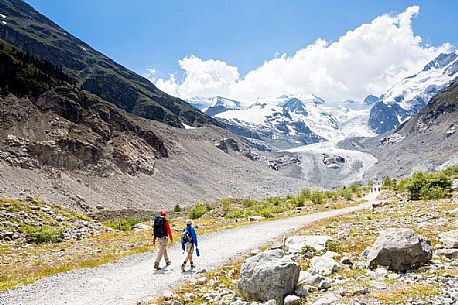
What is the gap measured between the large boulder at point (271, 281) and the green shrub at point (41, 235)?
22.1 meters

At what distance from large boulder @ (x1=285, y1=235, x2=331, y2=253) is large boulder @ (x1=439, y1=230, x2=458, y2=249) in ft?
15.2

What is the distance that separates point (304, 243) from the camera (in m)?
17.5

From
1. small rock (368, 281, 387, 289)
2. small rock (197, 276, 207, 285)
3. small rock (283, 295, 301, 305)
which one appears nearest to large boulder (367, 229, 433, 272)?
small rock (368, 281, 387, 289)

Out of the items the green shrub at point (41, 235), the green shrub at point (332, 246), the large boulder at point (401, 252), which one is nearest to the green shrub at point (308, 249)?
the green shrub at point (332, 246)

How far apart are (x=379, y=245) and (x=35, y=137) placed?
10557cm

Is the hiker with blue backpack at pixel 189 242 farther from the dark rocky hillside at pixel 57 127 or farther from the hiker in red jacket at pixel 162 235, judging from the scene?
the dark rocky hillside at pixel 57 127

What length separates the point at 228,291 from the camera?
12625 millimetres

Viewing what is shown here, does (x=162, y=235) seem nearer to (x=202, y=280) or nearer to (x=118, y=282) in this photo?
(x=118, y=282)

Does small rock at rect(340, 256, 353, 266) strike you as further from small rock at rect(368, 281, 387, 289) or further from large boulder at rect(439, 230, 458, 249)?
large boulder at rect(439, 230, 458, 249)

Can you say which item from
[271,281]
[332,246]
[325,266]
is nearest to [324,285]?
[271,281]

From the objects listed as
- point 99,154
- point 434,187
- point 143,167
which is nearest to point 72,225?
point 434,187

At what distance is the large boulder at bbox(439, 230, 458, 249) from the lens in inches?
538

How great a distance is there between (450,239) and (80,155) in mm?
107541

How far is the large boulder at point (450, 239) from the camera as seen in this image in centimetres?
1367
